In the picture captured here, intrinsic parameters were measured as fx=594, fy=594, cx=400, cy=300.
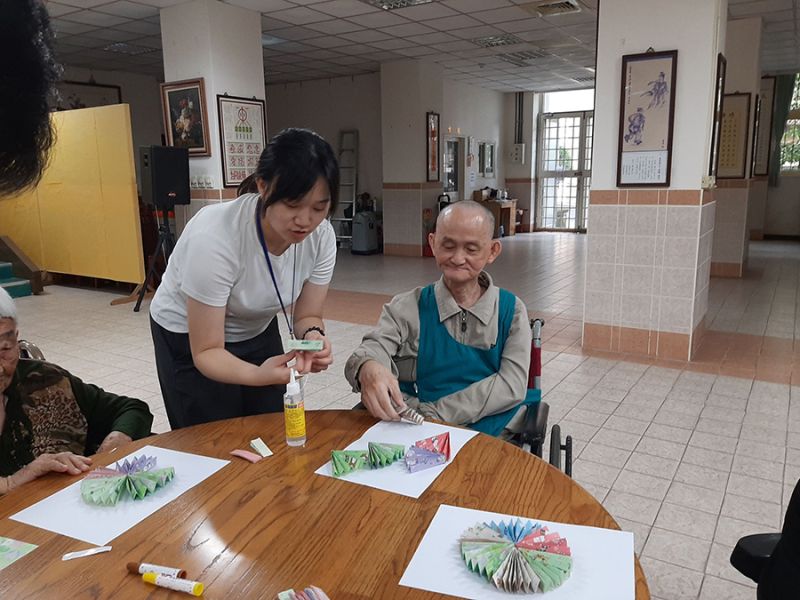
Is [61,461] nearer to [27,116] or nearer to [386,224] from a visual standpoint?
[27,116]

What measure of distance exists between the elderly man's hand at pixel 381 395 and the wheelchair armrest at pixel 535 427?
1.24ft

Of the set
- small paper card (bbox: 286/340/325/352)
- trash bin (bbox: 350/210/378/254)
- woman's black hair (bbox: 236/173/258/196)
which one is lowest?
trash bin (bbox: 350/210/378/254)

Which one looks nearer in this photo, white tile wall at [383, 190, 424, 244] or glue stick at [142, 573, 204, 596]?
glue stick at [142, 573, 204, 596]

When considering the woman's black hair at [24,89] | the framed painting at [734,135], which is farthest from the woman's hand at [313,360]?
the framed painting at [734,135]

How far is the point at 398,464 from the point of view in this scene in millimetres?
1336

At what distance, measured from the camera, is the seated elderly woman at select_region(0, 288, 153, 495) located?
4.96ft

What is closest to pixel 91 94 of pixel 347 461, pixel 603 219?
pixel 603 219

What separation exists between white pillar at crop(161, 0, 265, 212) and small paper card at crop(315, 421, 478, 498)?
5579 mm

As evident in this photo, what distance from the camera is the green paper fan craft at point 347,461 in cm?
129

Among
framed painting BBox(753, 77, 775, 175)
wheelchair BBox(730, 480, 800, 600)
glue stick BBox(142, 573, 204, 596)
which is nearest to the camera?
glue stick BBox(142, 573, 204, 596)

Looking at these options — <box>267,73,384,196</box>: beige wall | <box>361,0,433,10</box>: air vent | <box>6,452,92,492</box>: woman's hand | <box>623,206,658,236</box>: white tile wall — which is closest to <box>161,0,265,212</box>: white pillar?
<box>361,0,433,10</box>: air vent

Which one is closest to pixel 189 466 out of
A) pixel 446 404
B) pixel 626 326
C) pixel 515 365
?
pixel 446 404

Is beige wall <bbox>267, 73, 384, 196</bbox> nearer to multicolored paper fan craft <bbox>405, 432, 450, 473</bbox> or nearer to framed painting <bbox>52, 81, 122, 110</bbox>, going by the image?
framed painting <bbox>52, 81, 122, 110</bbox>

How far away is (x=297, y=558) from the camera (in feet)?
3.28
